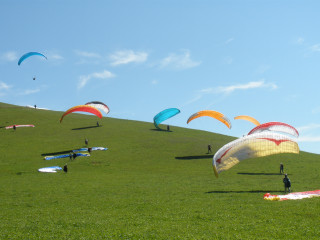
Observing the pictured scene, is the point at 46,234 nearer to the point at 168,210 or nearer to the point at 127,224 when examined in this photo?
the point at 127,224

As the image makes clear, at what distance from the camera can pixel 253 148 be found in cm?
2394

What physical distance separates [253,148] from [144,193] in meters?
8.07

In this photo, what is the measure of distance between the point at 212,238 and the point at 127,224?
4.20m

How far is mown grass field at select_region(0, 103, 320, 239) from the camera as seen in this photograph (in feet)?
47.1

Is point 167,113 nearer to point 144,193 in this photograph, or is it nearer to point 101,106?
point 101,106

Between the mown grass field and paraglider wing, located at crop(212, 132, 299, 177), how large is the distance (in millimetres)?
2071

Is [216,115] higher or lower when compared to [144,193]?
higher

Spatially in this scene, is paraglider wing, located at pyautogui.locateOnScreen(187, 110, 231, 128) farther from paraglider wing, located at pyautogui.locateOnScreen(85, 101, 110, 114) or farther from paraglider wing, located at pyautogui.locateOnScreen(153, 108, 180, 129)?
paraglider wing, located at pyautogui.locateOnScreen(85, 101, 110, 114)

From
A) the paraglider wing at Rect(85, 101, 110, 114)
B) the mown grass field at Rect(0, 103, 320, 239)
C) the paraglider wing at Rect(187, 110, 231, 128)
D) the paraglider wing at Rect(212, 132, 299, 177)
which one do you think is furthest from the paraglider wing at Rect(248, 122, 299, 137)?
the paraglider wing at Rect(85, 101, 110, 114)

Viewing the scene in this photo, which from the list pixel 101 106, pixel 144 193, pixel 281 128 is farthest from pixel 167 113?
pixel 144 193

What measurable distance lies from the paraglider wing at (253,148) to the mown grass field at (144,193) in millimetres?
2071

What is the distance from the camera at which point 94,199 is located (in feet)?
73.7

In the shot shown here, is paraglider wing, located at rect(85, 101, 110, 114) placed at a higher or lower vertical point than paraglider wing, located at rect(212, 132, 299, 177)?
higher

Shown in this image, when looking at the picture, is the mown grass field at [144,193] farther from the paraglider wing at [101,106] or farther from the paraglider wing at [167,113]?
the paraglider wing at [101,106]
